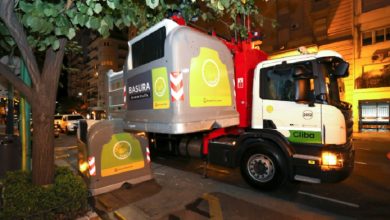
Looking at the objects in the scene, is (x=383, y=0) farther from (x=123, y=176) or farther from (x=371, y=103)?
(x=123, y=176)

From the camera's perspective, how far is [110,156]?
256 inches

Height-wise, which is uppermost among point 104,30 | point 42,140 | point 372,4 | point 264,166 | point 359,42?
point 372,4

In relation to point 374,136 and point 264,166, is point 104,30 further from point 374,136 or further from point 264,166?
point 374,136

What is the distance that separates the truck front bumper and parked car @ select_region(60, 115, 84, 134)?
21.4 metres

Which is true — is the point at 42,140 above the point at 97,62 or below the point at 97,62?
below

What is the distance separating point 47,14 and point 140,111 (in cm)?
275

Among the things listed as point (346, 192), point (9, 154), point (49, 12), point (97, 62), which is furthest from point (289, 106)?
point (97, 62)

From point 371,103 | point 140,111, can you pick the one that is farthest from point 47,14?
point 371,103

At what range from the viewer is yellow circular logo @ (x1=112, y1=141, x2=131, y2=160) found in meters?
6.61

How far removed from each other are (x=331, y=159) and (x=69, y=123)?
22862 millimetres

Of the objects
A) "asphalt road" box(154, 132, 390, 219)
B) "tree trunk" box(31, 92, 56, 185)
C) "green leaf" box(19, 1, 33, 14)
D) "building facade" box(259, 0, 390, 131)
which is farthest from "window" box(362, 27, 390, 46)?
"green leaf" box(19, 1, 33, 14)

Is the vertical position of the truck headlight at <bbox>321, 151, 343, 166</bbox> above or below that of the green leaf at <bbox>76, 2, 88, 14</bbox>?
below

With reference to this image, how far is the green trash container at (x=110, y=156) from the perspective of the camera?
630cm

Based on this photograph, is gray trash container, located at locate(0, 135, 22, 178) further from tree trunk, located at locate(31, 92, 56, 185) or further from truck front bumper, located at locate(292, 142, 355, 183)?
truck front bumper, located at locate(292, 142, 355, 183)
